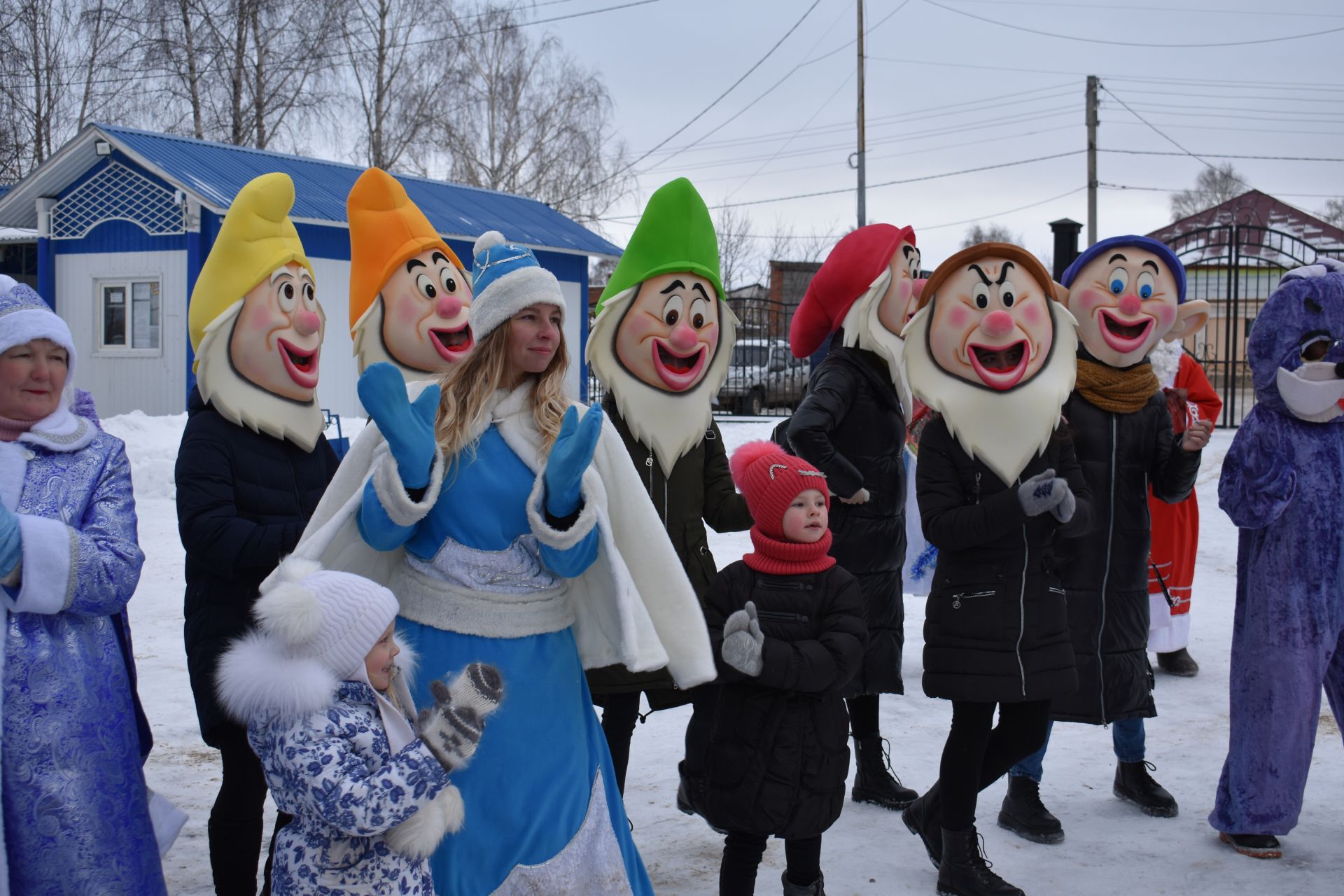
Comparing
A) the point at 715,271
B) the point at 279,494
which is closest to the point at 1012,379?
the point at 715,271

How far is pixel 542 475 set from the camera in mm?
2719

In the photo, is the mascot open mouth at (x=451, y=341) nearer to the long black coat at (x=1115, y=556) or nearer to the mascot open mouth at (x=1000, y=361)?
the mascot open mouth at (x=1000, y=361)

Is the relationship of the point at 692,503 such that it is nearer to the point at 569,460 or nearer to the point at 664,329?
the point at 664,329

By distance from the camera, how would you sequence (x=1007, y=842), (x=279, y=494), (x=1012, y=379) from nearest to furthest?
(x=279, y=494)
(x=1012, y=379)
(x=1007, y=842)

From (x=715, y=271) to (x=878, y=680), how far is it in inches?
63.0

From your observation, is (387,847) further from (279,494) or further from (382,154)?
(382,154)

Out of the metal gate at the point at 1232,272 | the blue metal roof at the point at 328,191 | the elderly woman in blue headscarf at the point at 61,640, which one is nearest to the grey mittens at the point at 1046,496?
the metal gate at the point at 1232,272

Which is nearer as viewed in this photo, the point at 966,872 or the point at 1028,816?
the point at 966,872

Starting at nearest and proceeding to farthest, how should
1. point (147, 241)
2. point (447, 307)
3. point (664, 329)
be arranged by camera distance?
point (664, 329), point (447, 307), point (147, 241)

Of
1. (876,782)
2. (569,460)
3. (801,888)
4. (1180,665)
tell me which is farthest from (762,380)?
(569,460)

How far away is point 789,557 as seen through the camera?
3164mm

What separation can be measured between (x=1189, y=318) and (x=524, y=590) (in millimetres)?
2929

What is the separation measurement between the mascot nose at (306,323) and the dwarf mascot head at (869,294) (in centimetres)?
193

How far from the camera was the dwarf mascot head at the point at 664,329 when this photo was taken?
4.01 meters
